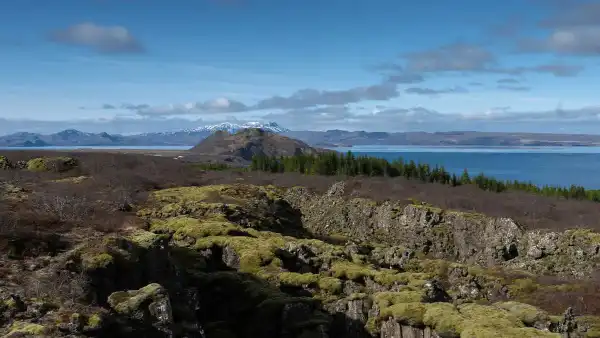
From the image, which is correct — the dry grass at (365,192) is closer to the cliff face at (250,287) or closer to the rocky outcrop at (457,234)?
the rocky outcrop at (457,234)

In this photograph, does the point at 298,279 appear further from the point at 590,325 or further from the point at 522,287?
the point at 522,287

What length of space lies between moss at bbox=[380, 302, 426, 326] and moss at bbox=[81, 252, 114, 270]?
13.8 m

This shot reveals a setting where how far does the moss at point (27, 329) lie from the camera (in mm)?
14680

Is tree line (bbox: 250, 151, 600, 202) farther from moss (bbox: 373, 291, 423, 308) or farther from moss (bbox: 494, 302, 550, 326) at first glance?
moss (bbox: 373, 291, 423, 308)

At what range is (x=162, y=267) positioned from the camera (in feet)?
81.1

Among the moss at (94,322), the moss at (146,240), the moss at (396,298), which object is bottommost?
the moss at (396,298)

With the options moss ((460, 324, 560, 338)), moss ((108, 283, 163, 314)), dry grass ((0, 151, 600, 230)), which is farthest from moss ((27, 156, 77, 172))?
moss ((460, 324, 560, 338))

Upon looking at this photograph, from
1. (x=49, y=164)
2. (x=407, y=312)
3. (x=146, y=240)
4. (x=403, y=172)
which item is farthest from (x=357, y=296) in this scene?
(x=403, y=172)

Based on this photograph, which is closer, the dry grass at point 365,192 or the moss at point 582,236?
the dry grass at point 365,192

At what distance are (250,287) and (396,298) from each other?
835 centimetres

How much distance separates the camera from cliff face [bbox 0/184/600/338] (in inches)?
716

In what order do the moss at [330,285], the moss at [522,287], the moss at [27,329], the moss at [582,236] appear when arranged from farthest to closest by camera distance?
1. the moss at [582,236]
2. the moss at [522,287]
3. the moss at [330,285]
4. the moss at [27,329]

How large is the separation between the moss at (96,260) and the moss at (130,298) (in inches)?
72.6

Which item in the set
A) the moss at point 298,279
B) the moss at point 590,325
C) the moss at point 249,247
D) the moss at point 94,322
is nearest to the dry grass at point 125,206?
the moss at point 94,322
